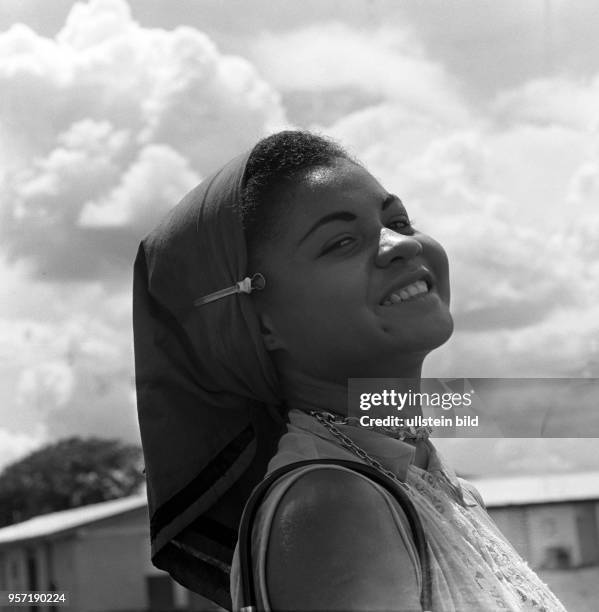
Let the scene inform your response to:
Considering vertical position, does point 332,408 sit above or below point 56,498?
below

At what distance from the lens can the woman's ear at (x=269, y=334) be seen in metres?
1.88

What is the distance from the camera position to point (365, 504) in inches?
62.7

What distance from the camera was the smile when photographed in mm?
1777

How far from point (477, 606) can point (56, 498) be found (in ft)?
169

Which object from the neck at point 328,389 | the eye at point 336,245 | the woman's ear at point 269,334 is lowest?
the neck at point 328,389

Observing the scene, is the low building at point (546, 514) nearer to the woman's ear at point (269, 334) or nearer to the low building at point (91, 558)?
the woman's ear at point (269, 334)

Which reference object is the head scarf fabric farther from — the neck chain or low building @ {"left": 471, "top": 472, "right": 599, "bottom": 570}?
low building @ {"left": 471, "top": 472, "right": 599, "bottom": 570}

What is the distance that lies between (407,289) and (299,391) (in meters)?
0.29

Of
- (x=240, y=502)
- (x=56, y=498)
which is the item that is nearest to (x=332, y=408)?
(x=240, y=502)

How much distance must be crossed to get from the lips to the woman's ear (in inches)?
8.6

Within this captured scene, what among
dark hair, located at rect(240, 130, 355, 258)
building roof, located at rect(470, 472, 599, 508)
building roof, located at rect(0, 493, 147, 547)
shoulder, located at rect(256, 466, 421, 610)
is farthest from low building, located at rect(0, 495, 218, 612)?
shoulder, located at rect(256, 466, 421, 610)

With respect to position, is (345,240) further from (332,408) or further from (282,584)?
(282,584)

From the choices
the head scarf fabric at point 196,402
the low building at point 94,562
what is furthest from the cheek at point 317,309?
the low building at point 94,562

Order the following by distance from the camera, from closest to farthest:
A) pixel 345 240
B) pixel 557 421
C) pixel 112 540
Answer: pixel 345 240 → pixel 557 421 → pixel 112 540
